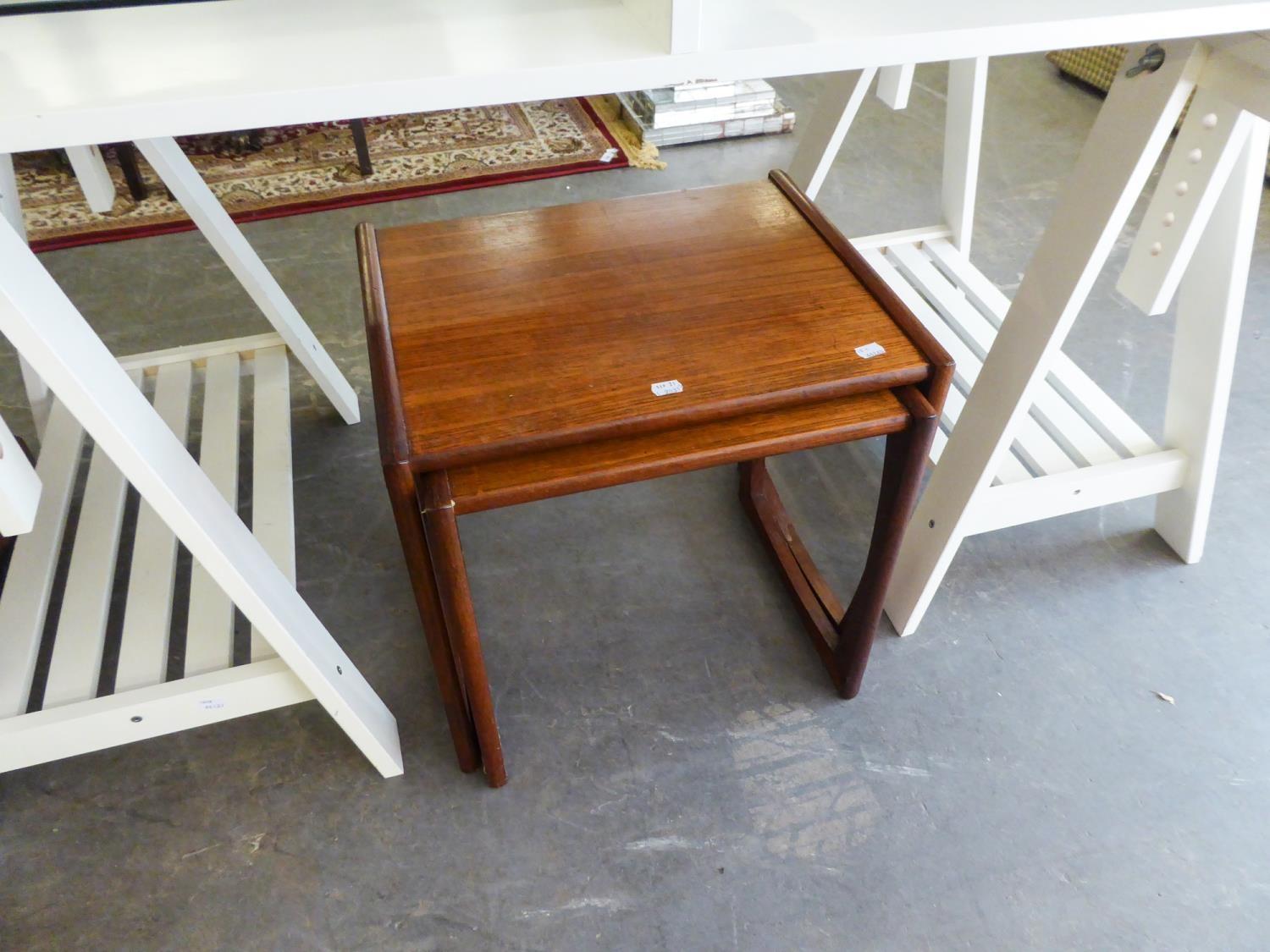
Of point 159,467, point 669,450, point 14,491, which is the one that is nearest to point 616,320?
point 669,450

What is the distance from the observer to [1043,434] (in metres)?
1.50

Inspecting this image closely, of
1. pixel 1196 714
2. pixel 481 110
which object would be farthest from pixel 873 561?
pixel 481 110

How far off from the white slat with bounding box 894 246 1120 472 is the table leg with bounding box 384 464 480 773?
886mm

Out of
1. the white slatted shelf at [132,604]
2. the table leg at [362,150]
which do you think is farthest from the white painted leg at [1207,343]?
the table leg at [362,150]

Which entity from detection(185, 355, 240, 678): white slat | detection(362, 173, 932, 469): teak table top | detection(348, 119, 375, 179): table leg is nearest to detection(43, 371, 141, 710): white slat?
detection(185, 355, 240, 678): white slat

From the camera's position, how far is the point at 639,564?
5.19ft

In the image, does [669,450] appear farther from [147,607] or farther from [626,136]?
[626,136]

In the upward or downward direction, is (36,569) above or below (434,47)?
below

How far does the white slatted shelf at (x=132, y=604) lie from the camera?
1.04 meters

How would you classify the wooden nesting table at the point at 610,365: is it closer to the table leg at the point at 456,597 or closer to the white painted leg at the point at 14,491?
the table leg at the point at 456,597

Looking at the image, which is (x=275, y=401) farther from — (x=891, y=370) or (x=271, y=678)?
(x=891, y=370)

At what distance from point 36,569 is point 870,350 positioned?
119 centimetres

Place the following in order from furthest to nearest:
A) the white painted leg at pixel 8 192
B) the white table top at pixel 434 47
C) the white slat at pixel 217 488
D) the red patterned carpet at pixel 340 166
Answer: the red patterned carpet at pixel 340 166 < the white painted leg at pixel 8 192 < the white slat at pixel 217 488 < the white table top at pixel 434 47

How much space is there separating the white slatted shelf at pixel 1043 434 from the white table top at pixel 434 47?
698 mm
